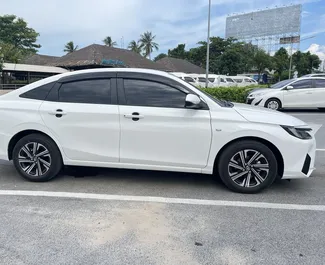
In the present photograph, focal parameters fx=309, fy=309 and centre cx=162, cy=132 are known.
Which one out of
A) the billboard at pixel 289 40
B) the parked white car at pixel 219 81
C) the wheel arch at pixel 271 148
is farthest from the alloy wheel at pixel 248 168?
the billboard at pixel 289 40

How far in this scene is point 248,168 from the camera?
→ 4.04 m

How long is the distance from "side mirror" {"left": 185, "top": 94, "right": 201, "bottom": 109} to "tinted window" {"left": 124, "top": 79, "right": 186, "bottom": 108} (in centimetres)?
12

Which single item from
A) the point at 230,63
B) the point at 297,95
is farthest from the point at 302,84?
the point at 230,63

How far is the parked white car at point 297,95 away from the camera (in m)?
12.9

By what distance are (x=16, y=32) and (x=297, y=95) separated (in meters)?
58.3

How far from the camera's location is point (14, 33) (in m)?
57.5

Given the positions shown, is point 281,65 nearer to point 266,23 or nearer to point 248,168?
point 266,23

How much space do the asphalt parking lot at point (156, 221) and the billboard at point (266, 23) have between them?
73.2 m

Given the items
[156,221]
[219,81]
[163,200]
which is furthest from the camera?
[219,81]

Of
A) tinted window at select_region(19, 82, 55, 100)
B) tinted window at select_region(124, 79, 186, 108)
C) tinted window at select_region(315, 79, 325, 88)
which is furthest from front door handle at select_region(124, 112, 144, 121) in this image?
tinted window at select_region(315, 79, 325, 88)

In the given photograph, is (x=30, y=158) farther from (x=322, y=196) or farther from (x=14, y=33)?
(x=14, y=33)

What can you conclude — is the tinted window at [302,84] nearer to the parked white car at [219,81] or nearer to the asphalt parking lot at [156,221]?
the asphalt parking lot at [156,221]

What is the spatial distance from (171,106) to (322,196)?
232cm

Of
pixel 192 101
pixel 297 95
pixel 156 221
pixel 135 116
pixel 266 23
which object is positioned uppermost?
pixel 266 23
